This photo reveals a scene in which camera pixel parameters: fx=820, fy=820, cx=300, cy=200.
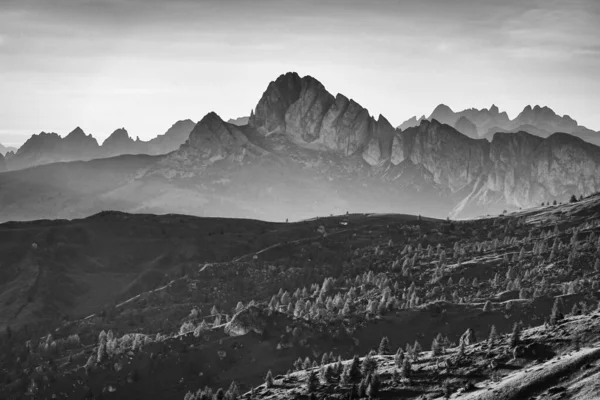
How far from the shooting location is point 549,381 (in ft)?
600

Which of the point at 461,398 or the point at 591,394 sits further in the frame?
the point at 461,398

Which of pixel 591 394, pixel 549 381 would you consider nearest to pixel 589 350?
pixel 549 381

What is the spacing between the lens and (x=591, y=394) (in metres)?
165

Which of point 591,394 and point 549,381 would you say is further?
point 549,381

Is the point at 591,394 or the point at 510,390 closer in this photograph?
the point at 591,394

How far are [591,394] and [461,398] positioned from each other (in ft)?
121

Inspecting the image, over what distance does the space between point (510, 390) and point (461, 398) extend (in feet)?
44.5

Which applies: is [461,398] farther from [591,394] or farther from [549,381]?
[591,394]

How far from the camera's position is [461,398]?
194 m

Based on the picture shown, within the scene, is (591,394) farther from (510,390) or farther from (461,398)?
(461,398)

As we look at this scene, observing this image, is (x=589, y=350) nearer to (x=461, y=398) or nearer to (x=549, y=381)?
(x=549, y=381)

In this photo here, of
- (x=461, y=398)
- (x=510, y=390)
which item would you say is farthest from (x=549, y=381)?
(x=461, y=398)

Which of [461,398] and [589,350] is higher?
[589,350]

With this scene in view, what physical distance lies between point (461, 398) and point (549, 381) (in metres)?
21.9
